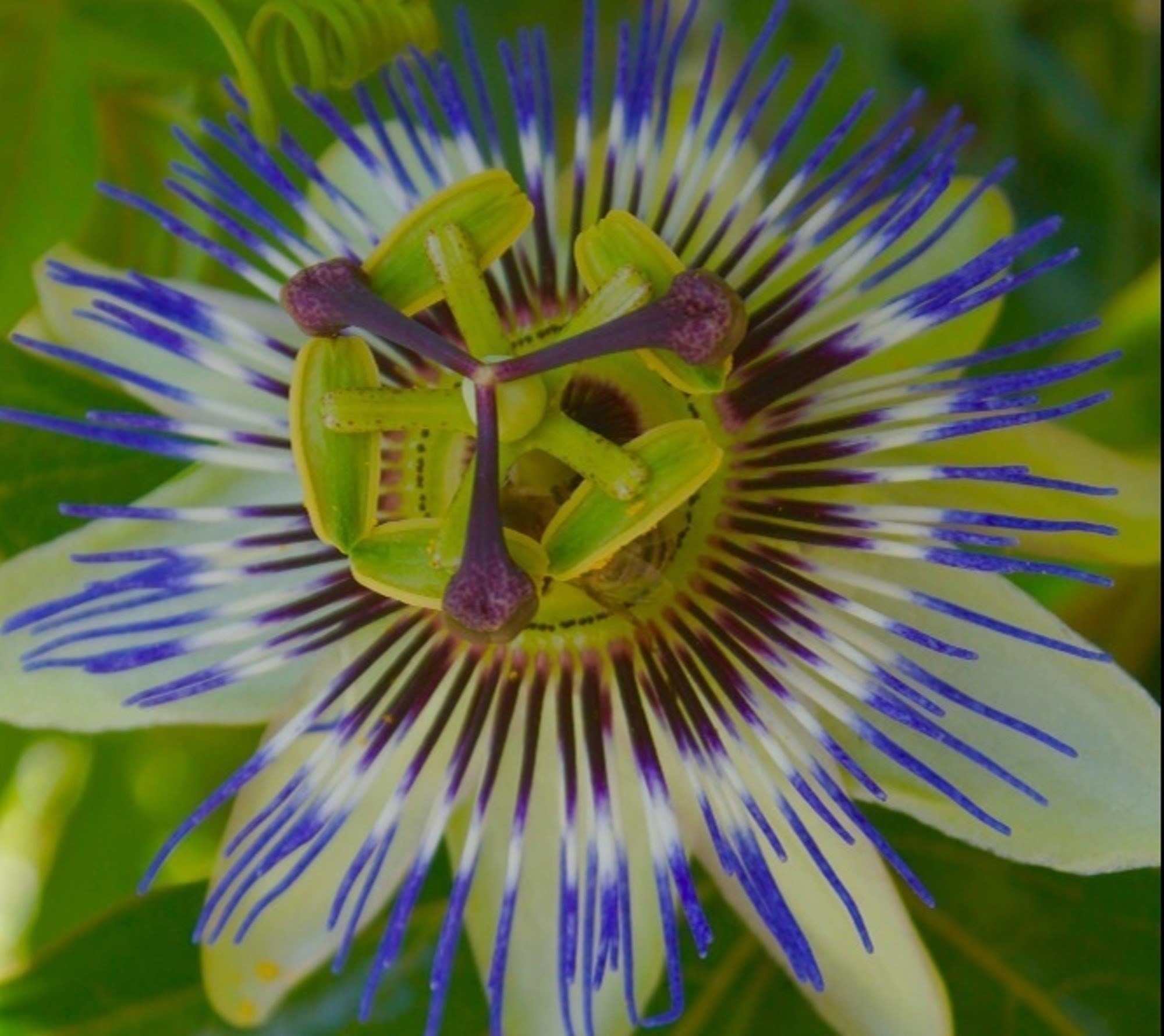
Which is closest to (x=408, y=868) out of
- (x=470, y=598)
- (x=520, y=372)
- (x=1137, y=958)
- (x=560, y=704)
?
(x=560, y=704)

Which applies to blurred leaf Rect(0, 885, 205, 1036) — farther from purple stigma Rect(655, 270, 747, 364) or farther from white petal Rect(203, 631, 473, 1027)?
purple stigma Rect(655, 270, 747, 364)

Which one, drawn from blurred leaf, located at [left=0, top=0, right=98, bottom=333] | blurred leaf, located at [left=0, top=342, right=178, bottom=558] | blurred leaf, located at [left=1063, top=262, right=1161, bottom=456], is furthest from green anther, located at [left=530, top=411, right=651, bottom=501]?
blurred leaf, located at [left=1063, top=262, right=1161, bottom=456]

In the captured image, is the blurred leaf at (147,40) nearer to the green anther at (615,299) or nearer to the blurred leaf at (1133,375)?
the green anther at (615,299)

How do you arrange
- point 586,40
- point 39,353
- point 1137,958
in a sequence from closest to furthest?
1. point 586,40
2. point 39,353
3. point 1137,958

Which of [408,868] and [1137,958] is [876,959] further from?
A: [1137,958]

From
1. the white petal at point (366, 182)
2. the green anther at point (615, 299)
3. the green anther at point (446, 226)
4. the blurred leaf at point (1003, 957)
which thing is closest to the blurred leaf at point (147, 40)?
the white petal at point (366, 182)

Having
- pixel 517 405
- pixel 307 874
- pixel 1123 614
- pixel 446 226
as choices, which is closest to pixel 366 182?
pixel 446 226
